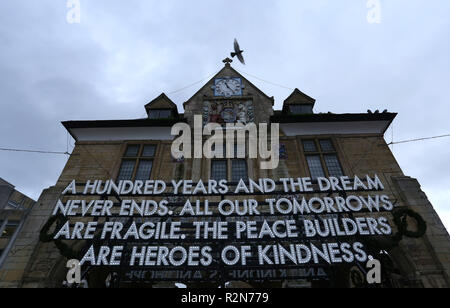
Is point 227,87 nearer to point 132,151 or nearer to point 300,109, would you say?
point 300,109

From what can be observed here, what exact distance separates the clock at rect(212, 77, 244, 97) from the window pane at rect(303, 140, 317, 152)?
609cm

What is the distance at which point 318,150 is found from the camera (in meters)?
14.6

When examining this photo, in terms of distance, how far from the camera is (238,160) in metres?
14.6

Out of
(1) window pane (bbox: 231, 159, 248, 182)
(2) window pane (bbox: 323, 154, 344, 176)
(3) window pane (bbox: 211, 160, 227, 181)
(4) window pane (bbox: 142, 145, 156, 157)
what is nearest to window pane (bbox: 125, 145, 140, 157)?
(4) window pane (bbox: 142, 145, 156, 157)

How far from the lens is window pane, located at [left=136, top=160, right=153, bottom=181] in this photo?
45.6 feet

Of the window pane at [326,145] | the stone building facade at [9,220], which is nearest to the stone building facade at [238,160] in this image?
the window pane at [326,145]

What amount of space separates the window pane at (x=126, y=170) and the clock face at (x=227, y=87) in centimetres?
788

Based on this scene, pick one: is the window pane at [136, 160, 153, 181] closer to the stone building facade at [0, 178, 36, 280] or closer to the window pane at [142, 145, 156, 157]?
the window pane at [142, 145, 156, 157]

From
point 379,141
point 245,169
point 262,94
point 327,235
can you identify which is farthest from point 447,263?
point 262,94

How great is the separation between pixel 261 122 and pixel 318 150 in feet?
13.4

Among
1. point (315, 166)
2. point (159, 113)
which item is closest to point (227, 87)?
point (159, 113)

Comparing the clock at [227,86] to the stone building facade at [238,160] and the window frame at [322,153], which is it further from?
the window frame at [322,153]

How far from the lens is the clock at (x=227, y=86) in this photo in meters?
17.4
